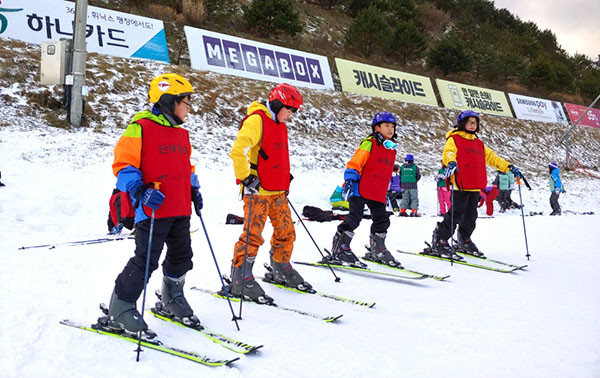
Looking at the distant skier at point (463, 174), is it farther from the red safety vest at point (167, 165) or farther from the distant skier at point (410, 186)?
the distant skier at point (410, 186)

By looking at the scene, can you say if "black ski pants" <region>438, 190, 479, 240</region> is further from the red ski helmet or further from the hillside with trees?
the hillside with trees

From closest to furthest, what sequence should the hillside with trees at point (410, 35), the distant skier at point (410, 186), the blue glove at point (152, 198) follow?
1. the blue glove at point (152, 198)
2. the distant skier at point (410, 186)
3. the hillside with trees at point (410, 35)

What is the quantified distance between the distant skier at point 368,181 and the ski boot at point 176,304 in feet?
8.24

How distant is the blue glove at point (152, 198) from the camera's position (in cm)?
305

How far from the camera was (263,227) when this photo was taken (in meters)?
4.29

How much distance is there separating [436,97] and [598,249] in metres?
18.1

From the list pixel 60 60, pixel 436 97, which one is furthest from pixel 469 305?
pixel 436 97

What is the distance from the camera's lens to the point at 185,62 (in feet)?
59.2

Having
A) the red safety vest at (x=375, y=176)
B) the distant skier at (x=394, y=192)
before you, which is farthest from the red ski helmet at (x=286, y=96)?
the distant skier at (x=394, y=192)

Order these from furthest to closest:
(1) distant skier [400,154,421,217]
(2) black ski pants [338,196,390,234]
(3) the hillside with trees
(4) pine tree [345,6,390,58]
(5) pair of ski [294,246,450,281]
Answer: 1. (4) pine tree [345,6,390,58]
2. (3) the hillside with trees
3. (1) distant skier [400,154,421,217]
4. (2) black ski pants [338,196,390,234]
5. (5) pair of ski [294,246,450,281]

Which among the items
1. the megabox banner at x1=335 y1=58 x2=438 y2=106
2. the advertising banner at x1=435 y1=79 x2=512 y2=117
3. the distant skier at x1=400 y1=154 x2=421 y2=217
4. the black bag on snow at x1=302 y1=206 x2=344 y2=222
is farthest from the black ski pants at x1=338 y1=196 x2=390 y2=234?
the advertising banner at x1=435 y1=79 x2=512 y2=117

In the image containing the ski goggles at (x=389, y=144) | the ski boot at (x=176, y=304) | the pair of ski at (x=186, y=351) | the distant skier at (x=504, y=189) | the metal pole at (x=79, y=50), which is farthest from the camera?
the distant skier at (x=504, y=189)

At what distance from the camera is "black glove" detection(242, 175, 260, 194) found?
3992mm

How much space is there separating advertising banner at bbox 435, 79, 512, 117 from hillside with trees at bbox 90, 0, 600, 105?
5.23 meters
